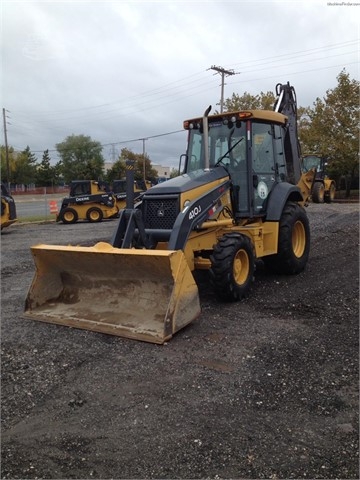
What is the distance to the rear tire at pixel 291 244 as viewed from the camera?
711cm

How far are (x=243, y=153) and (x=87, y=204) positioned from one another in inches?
616

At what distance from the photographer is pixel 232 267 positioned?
5.69 meters

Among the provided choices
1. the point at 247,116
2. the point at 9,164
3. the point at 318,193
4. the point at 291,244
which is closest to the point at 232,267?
the point at 291,244

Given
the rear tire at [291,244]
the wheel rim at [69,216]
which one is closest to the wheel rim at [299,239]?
the rear tire at [291,244]

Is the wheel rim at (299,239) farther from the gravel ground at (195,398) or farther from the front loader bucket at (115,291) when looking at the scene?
the front loader bucket at (115,291)

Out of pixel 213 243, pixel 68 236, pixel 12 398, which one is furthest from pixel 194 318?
pixel 68 236

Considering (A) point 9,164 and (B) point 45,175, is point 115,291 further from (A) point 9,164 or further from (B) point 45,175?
(B) point 45,175

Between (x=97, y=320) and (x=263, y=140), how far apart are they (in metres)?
3.86

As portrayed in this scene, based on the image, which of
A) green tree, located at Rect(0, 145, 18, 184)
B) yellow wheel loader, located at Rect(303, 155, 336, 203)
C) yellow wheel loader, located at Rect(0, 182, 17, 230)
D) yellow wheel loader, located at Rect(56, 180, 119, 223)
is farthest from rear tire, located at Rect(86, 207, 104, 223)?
green tree, located at Rect(0, 145, 18, 184)

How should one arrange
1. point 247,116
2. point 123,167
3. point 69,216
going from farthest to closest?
point 123,167 → point 69,216 → point 247,116

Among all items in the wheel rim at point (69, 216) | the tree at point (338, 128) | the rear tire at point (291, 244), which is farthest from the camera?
the tree at point (338, 128)

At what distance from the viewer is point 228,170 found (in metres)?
6.83

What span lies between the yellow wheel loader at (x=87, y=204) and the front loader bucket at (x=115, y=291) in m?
15.7

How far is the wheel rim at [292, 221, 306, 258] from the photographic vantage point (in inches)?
305
